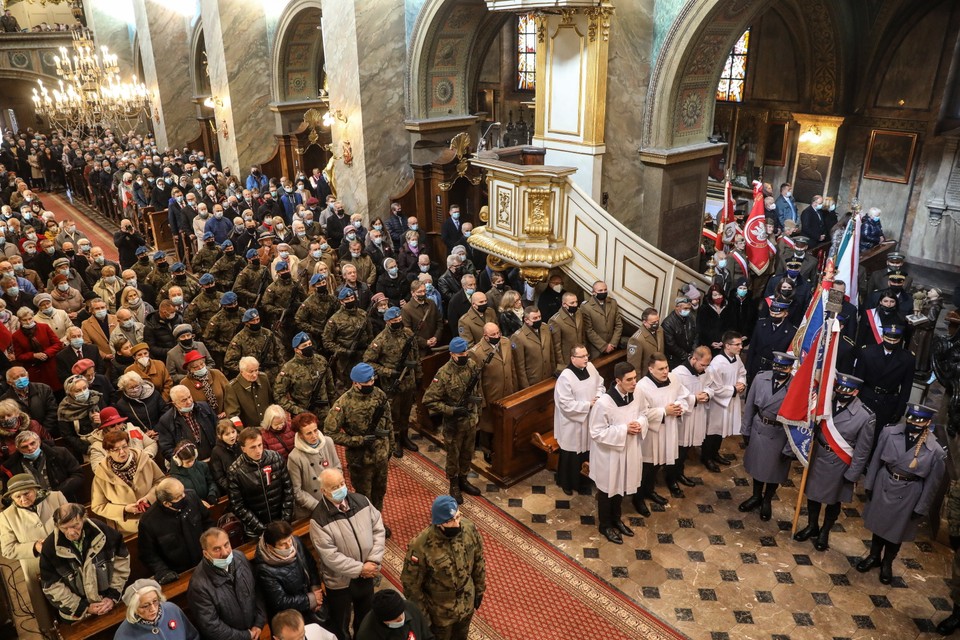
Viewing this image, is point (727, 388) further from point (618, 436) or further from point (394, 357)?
point (394, 357)

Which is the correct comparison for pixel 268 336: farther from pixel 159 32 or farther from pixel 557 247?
pixel 159 32

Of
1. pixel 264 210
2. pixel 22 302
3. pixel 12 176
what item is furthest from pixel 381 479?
pixel 12 176

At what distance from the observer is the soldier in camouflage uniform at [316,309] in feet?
28.0

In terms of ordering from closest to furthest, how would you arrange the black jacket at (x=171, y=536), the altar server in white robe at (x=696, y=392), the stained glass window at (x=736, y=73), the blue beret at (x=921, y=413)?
the black jacket at (x=171, y=536) < the blue beret at (x=921, y=413) < the altar server in white robe at (x=696, y=392) < the stained glass window at (x=736, y=73)

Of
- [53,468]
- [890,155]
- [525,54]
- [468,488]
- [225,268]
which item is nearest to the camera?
[53,468]

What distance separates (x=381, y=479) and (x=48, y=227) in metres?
9.83

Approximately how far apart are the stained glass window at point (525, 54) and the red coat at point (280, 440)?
66.1ft

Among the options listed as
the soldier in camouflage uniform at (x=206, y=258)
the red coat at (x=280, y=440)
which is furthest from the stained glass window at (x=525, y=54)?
the red coat at (x=280, y=440)

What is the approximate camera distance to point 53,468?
5.59m

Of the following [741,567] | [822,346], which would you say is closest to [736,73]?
[822,346]

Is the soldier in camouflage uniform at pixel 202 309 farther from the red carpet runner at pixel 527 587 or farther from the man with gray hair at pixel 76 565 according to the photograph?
the man with gray hair at pixel 76 565

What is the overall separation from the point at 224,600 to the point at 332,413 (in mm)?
1980

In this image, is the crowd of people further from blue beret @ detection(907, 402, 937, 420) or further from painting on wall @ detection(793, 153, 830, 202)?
painting on wall @ detection(793, 153, 830, 202)

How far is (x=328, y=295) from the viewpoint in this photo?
28.6ft
